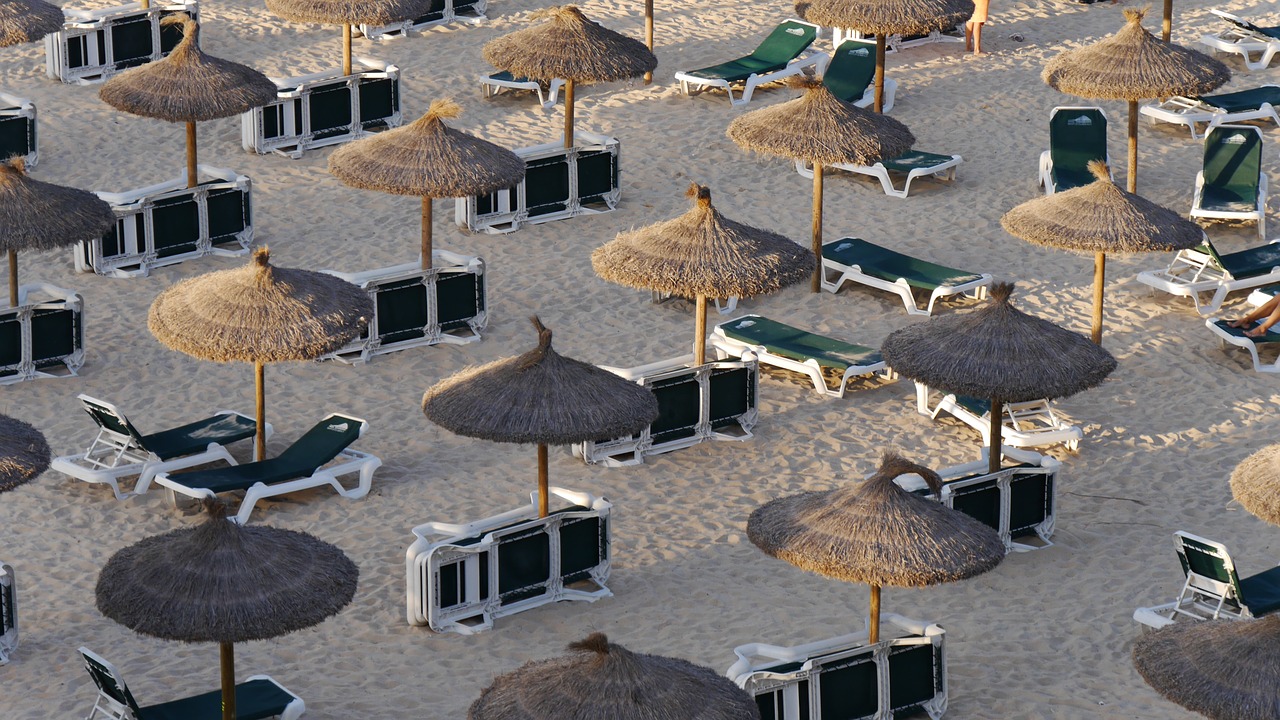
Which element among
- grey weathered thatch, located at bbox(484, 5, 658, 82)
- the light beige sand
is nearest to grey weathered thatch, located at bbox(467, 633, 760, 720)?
the light beige sand

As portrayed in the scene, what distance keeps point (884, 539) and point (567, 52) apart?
854cm

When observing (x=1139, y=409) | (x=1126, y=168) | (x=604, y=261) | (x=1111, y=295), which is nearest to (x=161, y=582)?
(x=604, y=261)

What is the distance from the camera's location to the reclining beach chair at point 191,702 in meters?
11.0

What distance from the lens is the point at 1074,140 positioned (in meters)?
19.4

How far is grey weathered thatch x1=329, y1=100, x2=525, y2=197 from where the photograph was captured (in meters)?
16.3

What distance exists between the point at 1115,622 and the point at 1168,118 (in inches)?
356

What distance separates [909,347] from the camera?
1387cm

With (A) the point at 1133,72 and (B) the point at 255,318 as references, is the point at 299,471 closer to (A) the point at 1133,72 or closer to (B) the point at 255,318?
(B) the point at 255,318

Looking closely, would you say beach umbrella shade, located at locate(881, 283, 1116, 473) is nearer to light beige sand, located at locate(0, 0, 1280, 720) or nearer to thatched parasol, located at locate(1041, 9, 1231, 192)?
light beige sand, located at locate(0, 0, 1280, 720)

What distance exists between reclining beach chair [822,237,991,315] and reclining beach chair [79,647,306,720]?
24.1 feet

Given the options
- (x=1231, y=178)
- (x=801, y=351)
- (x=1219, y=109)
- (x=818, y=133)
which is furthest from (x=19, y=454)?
(x=1219, y=109)

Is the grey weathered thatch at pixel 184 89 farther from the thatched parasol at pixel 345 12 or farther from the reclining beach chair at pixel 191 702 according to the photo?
the reclining beach chair at pixel 191 702

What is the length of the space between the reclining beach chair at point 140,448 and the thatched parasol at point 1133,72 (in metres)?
8.15

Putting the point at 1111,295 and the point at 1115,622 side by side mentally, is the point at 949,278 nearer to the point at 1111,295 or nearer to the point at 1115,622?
the point at 1111,295
